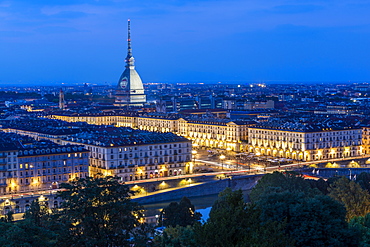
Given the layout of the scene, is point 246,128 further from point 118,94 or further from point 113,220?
point 118,94

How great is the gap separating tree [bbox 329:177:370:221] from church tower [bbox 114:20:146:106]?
410 ft

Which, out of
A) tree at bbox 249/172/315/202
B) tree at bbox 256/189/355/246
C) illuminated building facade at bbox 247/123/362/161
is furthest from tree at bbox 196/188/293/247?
illuminated building facade at bbox 247/123/362/161

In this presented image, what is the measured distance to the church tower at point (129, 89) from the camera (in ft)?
552

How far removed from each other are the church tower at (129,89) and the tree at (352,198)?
125024mm

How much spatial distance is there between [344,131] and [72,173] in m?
37.8

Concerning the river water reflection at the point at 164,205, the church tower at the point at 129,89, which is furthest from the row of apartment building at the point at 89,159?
the church tower at the point at 129,89

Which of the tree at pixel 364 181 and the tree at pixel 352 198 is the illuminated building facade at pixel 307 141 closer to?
the tree at pixel 364 181

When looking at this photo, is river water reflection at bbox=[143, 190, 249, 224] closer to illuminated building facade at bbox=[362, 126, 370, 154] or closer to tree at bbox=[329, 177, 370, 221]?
tree at bbox=[329, 177, 370, 221]

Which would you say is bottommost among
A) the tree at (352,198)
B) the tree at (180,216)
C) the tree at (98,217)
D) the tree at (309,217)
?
the tree at (180,216)

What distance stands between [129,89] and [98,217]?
148924 millimetres

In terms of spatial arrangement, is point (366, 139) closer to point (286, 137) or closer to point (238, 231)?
point (286, 137)

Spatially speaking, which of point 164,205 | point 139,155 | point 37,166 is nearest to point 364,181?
point 164,205

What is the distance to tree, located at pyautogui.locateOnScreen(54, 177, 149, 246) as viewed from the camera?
22938 mm

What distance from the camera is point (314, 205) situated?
95.3ft
